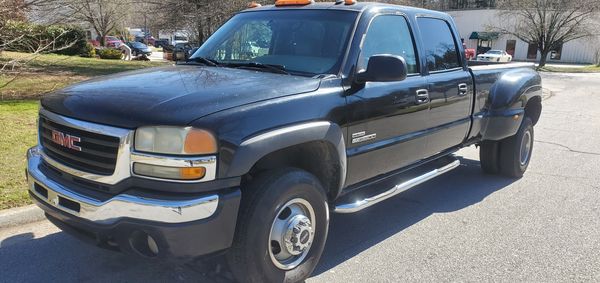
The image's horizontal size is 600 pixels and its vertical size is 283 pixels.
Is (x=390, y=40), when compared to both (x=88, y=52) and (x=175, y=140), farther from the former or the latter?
(x=88, y=52)

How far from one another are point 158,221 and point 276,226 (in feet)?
2.69

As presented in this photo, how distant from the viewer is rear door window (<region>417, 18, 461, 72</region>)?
4809 millimetres

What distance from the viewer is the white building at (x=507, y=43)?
56.6m

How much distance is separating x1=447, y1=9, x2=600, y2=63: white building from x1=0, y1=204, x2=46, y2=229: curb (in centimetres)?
5554

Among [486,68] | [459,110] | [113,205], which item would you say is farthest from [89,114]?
[486,68]

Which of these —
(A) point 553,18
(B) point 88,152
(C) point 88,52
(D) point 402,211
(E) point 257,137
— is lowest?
(D) point 402,211

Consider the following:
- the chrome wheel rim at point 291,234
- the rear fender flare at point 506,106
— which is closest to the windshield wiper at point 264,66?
the chrome wheel rim at point 291,234

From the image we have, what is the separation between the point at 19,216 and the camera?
4.47 m

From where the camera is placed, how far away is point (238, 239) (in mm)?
3018

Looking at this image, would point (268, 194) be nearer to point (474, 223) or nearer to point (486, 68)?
point (474, 223)

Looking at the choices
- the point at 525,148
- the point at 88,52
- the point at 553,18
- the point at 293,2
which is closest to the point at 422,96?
the point at 293,2

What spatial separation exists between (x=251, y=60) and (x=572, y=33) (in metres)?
42.7

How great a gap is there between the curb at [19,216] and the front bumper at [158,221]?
5.81ft

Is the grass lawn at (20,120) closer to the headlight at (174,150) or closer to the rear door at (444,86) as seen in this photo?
the headlight at (174,150)
